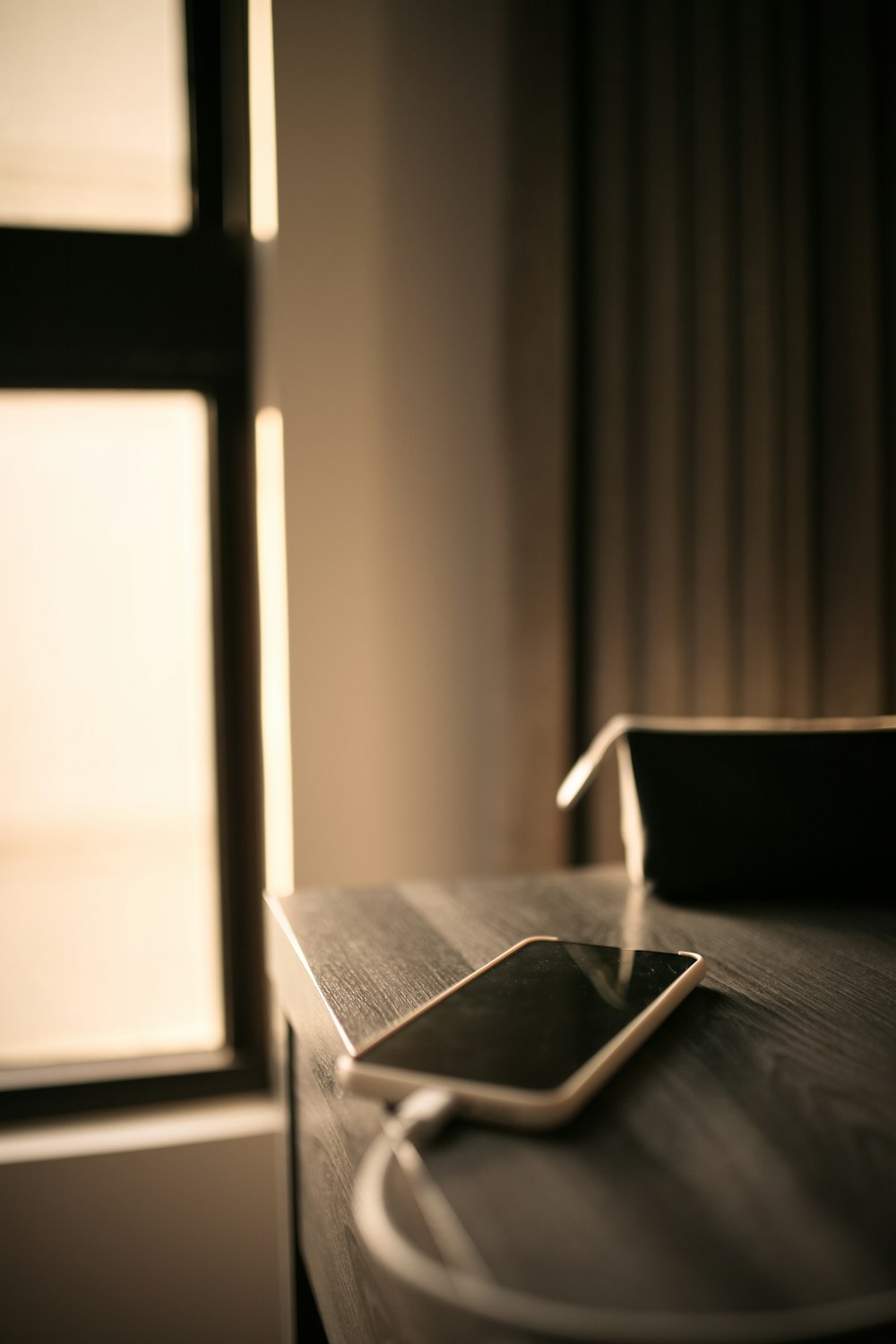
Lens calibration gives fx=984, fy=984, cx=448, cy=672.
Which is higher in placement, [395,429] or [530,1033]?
[395,429]

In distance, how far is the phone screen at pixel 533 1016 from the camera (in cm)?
45

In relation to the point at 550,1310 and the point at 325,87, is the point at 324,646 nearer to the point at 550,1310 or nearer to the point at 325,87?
the point at 325,87

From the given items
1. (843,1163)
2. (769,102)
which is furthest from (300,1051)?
(769,102)

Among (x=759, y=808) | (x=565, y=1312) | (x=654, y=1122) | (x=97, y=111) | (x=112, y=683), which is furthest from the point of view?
(x=112, y=683)

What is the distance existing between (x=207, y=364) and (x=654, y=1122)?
1.29m

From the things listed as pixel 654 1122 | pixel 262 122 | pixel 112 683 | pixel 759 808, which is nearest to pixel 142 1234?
pixel 112 683

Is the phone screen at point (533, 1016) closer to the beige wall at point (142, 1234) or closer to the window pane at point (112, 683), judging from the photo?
the beige wall at point (142, 1234)

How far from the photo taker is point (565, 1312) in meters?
0.30

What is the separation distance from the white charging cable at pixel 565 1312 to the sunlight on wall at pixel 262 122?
4.27ft

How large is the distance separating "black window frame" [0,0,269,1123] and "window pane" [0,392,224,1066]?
0.04 m

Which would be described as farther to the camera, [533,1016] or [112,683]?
[112,683]

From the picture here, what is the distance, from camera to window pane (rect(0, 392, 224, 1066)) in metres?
1.54

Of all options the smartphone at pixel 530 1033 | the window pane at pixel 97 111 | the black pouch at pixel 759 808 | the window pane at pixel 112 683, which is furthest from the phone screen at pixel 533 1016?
the window pane at pixel 97 111

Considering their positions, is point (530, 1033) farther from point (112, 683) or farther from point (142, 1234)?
point (112, 683)
